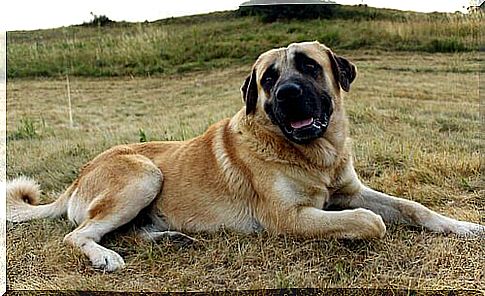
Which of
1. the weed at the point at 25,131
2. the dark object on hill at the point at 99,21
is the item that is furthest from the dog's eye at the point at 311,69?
the weed at the point at 25,131

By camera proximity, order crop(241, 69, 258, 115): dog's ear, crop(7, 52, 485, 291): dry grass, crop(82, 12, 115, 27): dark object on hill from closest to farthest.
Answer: crop(7, 52, 485, 291): dry grass
crop(241, 69, 258, 115): dog's ear
crop(82, 12, 115, 27): dark object on hill

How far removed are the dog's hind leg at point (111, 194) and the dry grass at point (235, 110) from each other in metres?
0.09

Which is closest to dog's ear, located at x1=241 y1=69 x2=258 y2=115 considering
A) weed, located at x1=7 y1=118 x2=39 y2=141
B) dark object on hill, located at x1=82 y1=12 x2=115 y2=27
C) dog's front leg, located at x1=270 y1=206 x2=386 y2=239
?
dog's front leg, located at x1=270 y1=206 x2=386 y2=239

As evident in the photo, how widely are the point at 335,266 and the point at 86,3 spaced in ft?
5.85

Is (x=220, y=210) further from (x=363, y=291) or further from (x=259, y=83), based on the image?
(x=363, y=291)

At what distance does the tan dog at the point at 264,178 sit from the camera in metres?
2.59

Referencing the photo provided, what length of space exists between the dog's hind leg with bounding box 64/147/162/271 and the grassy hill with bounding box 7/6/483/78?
1.88 ft

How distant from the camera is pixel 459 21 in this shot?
112 inches

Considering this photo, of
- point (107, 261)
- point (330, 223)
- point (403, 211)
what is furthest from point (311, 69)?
point (107, 261)

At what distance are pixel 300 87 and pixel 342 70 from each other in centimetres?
33

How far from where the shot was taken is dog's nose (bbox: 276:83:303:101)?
2.47 m

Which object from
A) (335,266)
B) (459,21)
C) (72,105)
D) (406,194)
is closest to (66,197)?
(72,105)

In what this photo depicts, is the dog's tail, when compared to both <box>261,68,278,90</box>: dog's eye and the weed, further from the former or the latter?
<box>261,68,278,90</box>: dog's eye

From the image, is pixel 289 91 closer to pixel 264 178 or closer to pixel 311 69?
pixel 311 69
